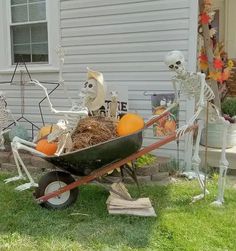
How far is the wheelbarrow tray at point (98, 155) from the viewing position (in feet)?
10.6

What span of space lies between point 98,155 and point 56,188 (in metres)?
0.56

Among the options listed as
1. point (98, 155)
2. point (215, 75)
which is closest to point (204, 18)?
point (215, 75)

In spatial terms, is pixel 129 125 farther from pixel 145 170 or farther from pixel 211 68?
pixel 211 68

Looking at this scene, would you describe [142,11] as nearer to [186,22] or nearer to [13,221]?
[186,22]

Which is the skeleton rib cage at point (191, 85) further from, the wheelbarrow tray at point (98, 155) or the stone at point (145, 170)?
the stone at point (145, 170)

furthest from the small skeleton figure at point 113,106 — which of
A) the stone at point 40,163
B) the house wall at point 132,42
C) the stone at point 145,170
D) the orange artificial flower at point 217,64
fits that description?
the orange artificial flower at point 217,64

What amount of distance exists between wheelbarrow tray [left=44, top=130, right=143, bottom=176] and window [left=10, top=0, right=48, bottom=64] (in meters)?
3.02

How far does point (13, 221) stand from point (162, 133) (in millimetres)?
2303

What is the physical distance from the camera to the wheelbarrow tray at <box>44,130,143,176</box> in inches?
127

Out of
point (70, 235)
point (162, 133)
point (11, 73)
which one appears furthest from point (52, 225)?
point (11, 73)

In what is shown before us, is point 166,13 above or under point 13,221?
above

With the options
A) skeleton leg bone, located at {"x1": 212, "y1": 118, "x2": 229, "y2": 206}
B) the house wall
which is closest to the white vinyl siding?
the house wall

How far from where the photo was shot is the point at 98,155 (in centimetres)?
328

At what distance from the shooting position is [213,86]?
5.18 meters
